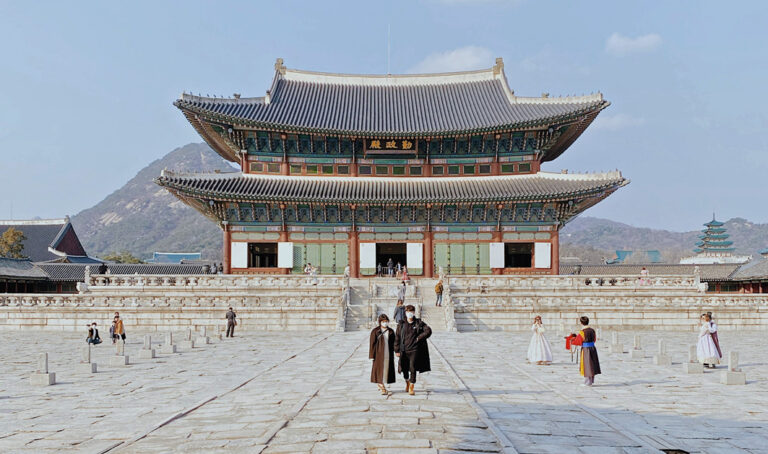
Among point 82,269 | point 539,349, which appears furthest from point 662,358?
point 82,269

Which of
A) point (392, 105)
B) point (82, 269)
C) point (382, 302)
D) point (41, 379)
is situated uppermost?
point (392, 105)

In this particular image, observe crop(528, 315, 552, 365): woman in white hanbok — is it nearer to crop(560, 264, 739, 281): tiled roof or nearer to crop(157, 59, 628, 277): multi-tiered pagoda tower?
crop(157, 59, 628, 277): multi-tiered pagoda tower

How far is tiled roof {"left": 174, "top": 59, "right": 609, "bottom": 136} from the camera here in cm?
3975

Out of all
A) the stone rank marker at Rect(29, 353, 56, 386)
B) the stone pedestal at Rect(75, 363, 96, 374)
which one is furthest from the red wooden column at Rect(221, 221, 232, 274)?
the stone rank marker at Rect(29, 353, 56, 386)

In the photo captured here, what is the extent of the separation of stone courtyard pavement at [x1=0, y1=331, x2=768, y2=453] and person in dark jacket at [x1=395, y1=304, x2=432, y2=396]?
470mm

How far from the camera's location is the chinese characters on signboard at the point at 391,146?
41.8 metres

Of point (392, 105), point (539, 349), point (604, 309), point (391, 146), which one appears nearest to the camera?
point (539, 349)

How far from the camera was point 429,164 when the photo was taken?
42.4m

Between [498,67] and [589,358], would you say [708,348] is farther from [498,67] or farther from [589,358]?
[498,67]

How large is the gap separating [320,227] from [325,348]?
19639 mm

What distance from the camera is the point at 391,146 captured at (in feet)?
138

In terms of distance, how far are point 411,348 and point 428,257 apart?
28.2 metres

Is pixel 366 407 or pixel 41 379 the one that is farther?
pixel 41 379

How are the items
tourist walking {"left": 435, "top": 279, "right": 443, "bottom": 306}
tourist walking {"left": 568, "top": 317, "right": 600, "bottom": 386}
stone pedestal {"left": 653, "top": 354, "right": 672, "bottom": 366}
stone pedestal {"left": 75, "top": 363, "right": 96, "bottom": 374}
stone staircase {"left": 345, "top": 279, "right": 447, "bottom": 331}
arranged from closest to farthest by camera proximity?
tourist walking {"left": 568, "top": 317, "right": 600, "bottom": 386}, stone pedestal {"left": 75, "top": 363, "right": 96, "bottom": 374}, stone pedestal {"left": 653, "top": 354, "right": 672, "bottom": 366}, stone staircase {"left": 345, "top": 279, "right": 447, "bottom": 331}, tourist walking {"left": 435, "top": 279, "right": 443, "bottom": 306}
